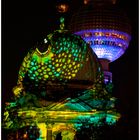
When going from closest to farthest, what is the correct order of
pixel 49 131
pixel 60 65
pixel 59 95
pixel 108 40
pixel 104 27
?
1. pixel 49 131
2. pixel 59 95
3. pixel 60 65
4. pixel 104 27
5. pixel 108 40

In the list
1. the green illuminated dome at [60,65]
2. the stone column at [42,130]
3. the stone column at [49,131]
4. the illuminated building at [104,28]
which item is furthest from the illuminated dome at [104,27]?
the stone column at [42,130]

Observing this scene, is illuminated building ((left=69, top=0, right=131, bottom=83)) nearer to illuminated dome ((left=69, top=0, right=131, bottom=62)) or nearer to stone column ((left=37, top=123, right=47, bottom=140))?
illuminated dome ((left=69, top=0, right=131, bottom=62))

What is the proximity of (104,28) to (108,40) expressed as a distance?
2.94 ft

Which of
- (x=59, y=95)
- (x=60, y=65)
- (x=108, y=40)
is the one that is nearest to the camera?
(x=59, y=95)

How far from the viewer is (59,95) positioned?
74.1 feet

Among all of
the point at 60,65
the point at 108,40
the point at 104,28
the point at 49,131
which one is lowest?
the point at 49,131

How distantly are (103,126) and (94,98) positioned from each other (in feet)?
12.5

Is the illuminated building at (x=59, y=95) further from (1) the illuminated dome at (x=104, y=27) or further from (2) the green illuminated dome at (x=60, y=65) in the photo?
(1) the illuminated dome at (x=104, y=27)

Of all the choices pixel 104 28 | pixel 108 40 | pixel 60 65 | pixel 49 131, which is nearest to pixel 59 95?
pixel 49 131

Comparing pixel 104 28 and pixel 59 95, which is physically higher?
pixel 104 28

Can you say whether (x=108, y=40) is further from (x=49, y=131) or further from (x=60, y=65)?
(x=49, y=131)

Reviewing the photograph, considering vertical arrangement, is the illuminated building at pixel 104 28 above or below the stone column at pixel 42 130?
above

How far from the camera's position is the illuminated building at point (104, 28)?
145 feet

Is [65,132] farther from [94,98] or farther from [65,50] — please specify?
[65,50]
